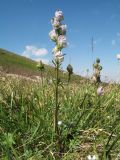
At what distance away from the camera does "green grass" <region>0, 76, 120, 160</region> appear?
4.05m

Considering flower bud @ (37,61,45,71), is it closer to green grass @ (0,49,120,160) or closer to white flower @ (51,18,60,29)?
green grass @ (0,49,120,160)

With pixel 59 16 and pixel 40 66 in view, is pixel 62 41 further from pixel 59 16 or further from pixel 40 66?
pixel 40 66

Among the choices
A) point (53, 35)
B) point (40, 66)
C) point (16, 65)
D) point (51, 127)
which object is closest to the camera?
Answer: point (53, 35)

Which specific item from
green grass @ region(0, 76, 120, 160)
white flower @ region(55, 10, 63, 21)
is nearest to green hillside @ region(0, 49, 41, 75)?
green grass @ region(0, 76, 120, 160)

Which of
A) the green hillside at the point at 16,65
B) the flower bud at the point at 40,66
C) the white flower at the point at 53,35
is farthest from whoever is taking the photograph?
the green hillside at the point at 16,65

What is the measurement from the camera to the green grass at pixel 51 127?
4051mm

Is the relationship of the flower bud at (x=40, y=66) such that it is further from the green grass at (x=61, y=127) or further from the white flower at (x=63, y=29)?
the white flower at (x=63, y=29)

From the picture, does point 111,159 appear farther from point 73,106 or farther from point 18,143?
point 73,106

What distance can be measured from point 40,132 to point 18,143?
11.7 inches

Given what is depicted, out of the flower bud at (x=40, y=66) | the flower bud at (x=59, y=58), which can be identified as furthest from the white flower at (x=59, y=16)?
the flower bud at (x=40, y=66)

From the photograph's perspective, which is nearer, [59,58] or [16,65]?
[59,58]

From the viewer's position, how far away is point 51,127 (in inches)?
183

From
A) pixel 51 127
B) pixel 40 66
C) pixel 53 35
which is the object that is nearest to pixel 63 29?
pixel 53 35

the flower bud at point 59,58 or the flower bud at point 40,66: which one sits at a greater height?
the flower bud at point 40,66
